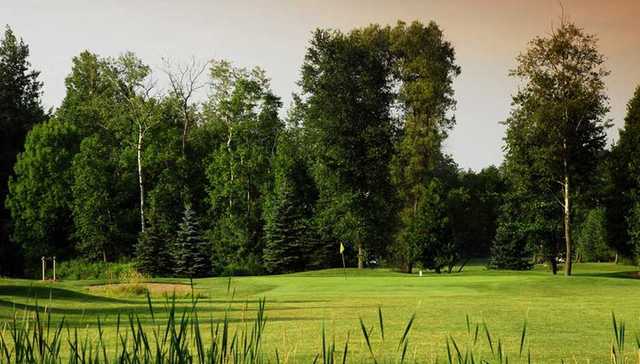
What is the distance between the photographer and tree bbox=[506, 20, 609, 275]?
1672 inches

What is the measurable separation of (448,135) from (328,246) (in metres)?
11.7

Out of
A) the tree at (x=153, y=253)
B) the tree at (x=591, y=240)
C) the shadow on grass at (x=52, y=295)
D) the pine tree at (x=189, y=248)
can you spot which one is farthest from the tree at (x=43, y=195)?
the tree at (x=591, y=240)

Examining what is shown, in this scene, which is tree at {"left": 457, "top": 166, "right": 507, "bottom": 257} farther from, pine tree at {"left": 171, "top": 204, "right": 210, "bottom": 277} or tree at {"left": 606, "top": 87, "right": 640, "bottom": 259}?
pine tree at {"left": 171, "top": 204, "right": 210, "bottom": 277}

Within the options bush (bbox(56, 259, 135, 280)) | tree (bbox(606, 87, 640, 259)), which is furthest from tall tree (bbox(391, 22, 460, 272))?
bush (bbox(56, 259, 135, 280))

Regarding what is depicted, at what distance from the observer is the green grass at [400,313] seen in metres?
10.3

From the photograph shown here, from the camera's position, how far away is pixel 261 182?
57.7 meters

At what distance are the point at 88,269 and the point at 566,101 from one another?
31.9m

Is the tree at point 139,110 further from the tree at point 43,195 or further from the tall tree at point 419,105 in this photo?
the tall tree at point 419,105

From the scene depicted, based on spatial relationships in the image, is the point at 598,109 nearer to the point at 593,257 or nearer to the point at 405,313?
the point at 405,313

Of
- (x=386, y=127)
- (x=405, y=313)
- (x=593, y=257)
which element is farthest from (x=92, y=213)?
(x=593, y=257)

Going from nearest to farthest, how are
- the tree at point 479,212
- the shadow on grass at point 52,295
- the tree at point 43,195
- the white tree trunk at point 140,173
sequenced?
the shadow on grass at point 52,295
the tree at point 43,195
the white tree trunk at point 140,173
the tree at point 479,212

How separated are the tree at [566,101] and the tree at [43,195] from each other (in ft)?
106

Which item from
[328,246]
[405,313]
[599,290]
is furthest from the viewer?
[328,246]

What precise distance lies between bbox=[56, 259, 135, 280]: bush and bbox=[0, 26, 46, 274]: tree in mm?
5861
